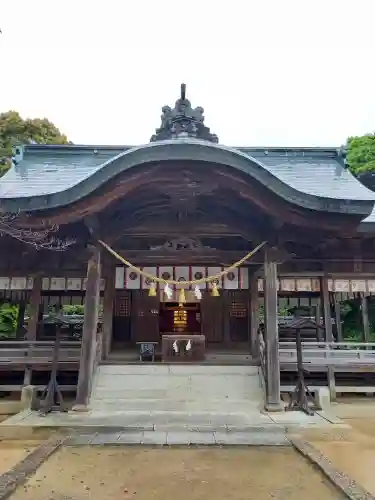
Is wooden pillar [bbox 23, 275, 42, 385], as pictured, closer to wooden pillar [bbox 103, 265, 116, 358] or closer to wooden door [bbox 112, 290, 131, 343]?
wooden pillar [bbox 103, 265, 116, 358]

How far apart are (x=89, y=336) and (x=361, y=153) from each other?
2646 cm

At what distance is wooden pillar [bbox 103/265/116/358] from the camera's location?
462 inches

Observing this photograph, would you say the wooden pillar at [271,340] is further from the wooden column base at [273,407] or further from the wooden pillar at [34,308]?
the wooden pillar at [34,308]

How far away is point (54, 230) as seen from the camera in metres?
8.93

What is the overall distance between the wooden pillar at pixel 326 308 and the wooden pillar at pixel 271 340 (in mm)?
3078

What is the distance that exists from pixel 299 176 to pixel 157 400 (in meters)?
8.36

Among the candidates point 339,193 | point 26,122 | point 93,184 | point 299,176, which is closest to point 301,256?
point 339,193

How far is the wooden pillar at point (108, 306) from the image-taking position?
38.5 ft

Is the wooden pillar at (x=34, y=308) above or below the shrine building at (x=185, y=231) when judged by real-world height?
below

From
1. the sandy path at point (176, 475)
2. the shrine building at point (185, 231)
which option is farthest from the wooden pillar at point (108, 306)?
the sandy path at point (176, 475)

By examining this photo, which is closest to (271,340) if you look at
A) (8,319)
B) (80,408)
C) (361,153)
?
(80,408)

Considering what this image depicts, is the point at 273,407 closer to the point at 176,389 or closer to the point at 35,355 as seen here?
the point at 176,389

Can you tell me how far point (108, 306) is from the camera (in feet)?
39.2

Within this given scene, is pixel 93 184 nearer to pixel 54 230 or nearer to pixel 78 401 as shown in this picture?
pixel 54 230
